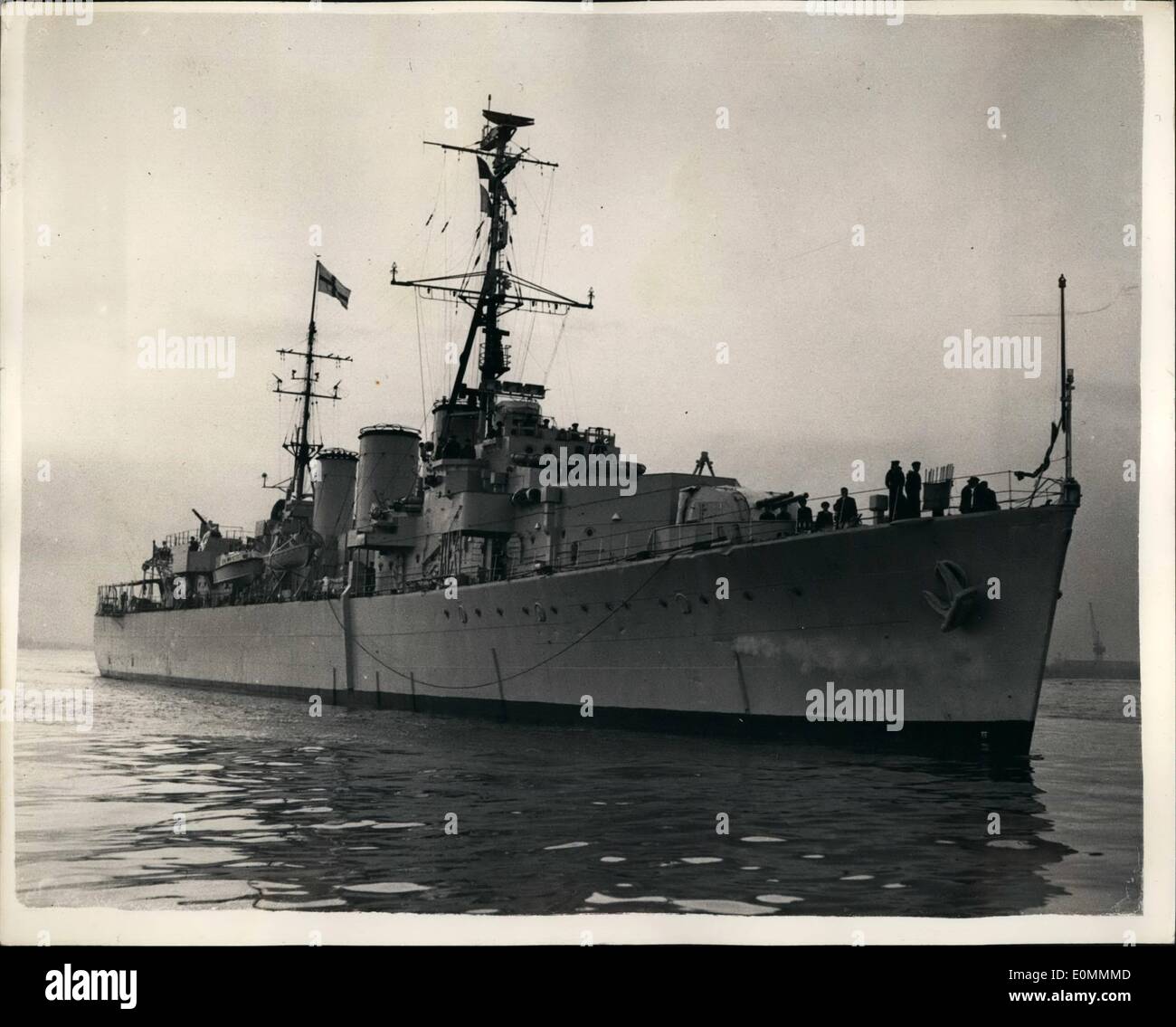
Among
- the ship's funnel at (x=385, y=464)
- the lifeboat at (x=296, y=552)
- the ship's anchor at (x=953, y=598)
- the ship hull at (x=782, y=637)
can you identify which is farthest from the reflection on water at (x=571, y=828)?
the lifeboat at (x=296, y=552)

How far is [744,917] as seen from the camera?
6.88 m

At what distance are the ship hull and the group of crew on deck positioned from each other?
268 millimetres

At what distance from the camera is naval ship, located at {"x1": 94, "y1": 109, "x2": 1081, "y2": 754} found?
14898mm

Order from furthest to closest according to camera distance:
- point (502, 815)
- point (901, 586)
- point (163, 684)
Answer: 1. point (163, 684)
2. point (901, 586)
3. point (502, 815)

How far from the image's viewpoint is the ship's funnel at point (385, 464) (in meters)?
33.6

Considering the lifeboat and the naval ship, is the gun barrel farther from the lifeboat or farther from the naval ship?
the lifeboat

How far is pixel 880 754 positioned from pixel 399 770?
6.67m

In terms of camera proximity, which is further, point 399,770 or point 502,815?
point 399,770

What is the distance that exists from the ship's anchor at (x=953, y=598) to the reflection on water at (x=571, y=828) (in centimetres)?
195

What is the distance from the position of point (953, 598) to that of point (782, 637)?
2730mm

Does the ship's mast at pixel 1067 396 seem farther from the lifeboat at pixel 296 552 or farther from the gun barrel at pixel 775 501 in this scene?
the lifeboat at pixel 296 552

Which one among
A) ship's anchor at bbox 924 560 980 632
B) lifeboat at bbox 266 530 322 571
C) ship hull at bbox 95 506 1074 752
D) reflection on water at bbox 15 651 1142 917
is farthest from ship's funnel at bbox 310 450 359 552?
ship's anchor at bbox 924 560 980 632
